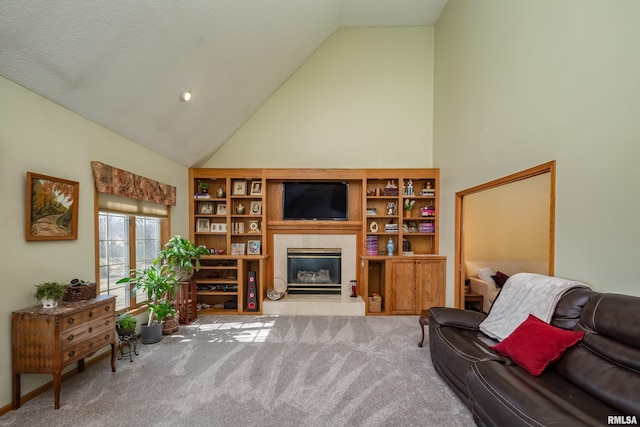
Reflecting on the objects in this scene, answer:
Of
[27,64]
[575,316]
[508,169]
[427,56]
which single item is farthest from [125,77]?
[427,56]

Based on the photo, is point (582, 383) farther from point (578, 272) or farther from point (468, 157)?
point (468, 157)

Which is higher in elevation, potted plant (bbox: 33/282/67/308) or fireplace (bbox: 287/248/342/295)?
potted plant (bbox: 33/282/67/308)

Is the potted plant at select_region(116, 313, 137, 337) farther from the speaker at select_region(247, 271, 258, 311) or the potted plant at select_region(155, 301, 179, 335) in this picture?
the speaker at select_region(247, 271, 258, 311)

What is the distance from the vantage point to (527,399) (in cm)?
147

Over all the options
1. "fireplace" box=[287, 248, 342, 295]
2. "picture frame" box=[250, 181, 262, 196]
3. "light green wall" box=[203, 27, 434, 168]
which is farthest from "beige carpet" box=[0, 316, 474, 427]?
"light green wall" box=[203, 27, 434, 168]

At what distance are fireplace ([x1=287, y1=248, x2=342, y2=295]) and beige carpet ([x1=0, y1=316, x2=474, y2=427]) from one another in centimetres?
134

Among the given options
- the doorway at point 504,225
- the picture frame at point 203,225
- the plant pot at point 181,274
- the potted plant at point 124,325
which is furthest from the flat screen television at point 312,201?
the potted plant at point 124,325

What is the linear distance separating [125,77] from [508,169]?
3997mm

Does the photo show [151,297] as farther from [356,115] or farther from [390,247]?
[356,115]

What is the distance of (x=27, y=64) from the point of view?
2.11 m

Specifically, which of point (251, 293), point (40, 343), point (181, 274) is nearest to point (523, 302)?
point (251, 293)

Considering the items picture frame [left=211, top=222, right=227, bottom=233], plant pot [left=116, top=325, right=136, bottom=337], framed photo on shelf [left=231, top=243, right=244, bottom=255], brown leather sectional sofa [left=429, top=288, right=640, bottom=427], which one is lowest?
plant pot [left=116, top=325, right=136, bottom=337]

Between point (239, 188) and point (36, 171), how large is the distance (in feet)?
9.26

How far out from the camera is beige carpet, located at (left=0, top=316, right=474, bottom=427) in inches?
81.2
